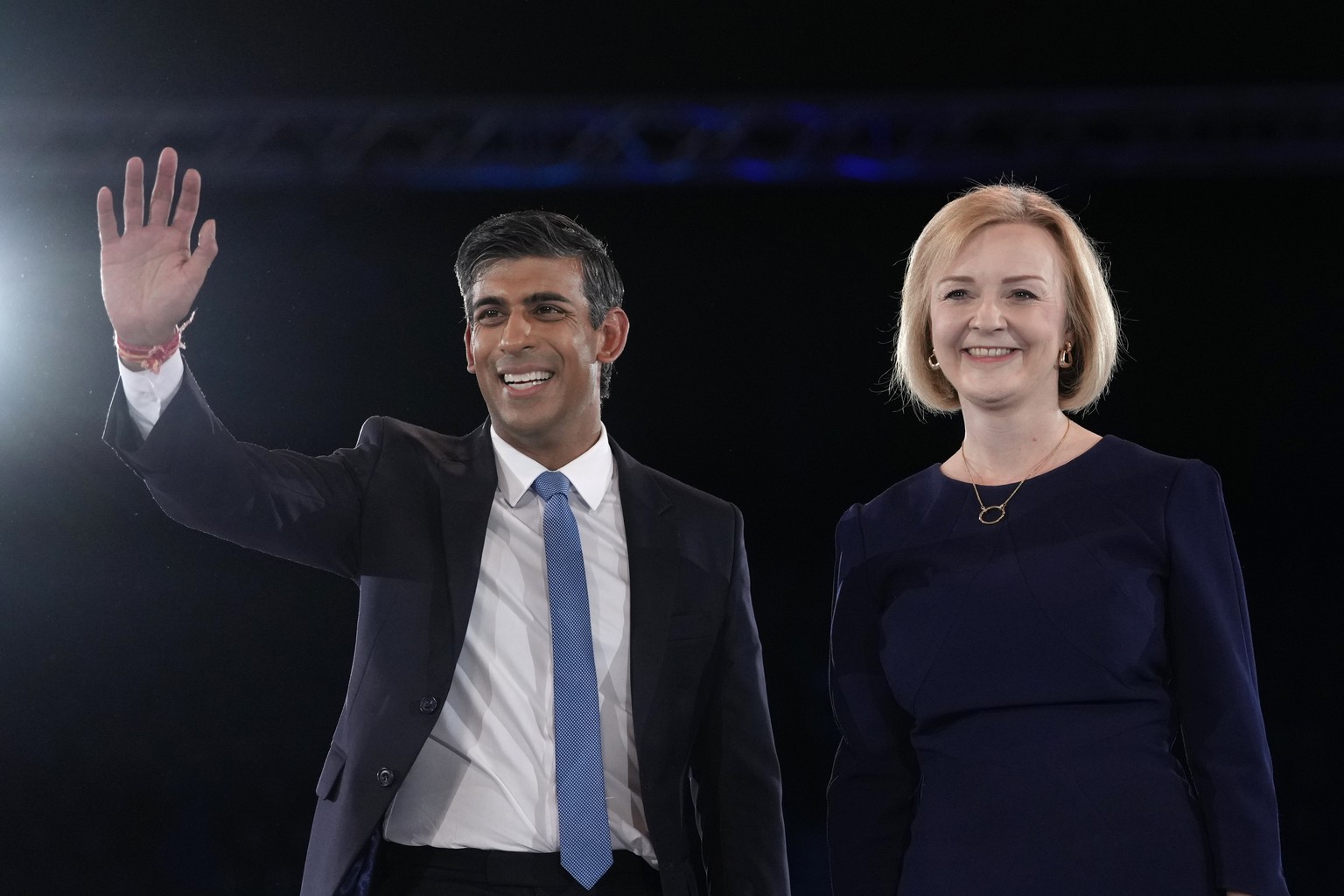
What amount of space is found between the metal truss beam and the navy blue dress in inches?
110

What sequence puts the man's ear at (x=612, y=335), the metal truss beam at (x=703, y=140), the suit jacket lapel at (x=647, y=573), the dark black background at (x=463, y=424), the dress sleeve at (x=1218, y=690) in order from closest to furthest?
the dress sleeve at (x=1218, y=690)
the suit jacket lapel at (x=647, y=573)
the man's ear at (x=612, y=335)
the metal truss beam at (x=703, y=140)
the dark black background at (x=463, y=424)

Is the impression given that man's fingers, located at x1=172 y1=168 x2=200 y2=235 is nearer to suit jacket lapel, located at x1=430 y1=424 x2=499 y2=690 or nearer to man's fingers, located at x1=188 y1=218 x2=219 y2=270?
man's fingers, located at x1=188 y1=218 x2=219 y2=270

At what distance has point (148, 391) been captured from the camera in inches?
74.0

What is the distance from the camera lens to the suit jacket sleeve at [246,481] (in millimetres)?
1897

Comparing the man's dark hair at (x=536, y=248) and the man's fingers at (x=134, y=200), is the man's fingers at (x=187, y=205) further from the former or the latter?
the man's dark hair at (x=536, y=248)

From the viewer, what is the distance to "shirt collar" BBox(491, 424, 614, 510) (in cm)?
224

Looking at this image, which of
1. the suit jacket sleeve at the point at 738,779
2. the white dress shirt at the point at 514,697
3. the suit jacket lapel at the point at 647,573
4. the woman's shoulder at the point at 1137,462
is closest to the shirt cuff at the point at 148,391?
the white dress shirt at the point at 514,697

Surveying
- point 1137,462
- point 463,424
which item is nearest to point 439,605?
point 1137,462

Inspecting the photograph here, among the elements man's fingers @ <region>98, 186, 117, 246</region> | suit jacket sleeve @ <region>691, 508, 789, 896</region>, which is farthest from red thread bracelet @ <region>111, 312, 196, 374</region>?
suit jacket sleeve @ <region>691, 508, 789, 896</region>

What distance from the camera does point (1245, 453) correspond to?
510cm

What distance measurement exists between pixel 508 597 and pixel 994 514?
2.43 ft

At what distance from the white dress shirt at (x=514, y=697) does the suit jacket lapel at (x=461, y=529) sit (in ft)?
0.13

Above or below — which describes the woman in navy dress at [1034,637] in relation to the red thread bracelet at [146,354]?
below

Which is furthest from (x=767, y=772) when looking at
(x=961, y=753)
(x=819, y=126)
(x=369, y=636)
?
(x=819, y=126)
